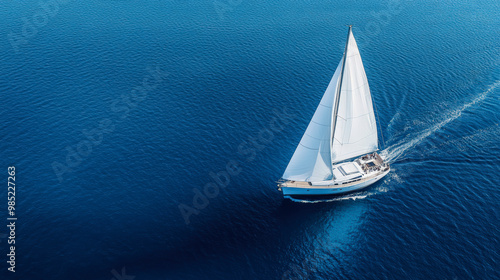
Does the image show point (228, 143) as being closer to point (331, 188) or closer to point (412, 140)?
point (331, 188)

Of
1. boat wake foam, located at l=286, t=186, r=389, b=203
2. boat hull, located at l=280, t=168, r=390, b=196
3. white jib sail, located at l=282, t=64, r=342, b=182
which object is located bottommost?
boat wake foam, located at l=286, t=186, r=389, b=203

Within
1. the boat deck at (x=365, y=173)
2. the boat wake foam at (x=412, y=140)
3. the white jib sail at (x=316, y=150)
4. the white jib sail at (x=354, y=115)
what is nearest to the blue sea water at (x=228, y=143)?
the boat wake foam at (x=412, y=140)

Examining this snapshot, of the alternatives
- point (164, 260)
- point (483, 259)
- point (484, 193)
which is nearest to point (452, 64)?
point (484, 193)

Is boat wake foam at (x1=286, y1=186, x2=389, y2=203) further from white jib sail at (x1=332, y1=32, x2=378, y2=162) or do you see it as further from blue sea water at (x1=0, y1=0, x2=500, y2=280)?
white jib sail at (x1=332, y1=32, x2=378, y2=162)

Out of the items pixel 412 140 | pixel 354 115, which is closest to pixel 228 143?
pixel 354 115

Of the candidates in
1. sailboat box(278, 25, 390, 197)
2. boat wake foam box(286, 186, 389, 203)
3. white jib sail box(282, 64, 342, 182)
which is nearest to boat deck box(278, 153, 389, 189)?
sailboat box(278, 25, 390, 197)

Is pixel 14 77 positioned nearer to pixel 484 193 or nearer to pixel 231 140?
pixel 231 140
